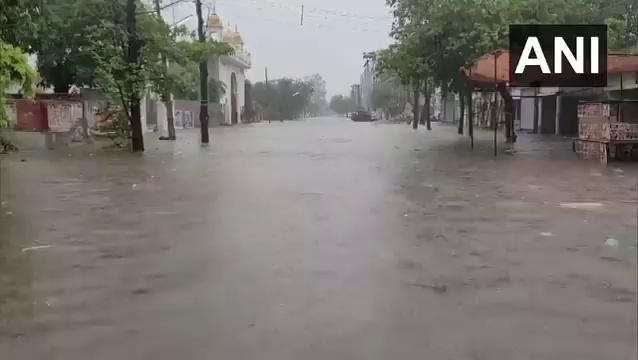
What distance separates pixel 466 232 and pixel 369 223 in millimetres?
1227

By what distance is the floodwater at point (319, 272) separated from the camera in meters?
4.92

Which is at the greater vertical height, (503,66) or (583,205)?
(503,66)

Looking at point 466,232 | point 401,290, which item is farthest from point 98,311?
point 466,232

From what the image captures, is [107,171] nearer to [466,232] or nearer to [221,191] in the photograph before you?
[221,191]

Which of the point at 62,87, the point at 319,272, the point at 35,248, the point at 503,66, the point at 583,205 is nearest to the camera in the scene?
the point at 319,272

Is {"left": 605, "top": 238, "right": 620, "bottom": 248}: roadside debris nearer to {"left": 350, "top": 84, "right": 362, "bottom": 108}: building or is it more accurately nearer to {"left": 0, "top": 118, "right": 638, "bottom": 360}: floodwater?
{"left": 0, "top": 118, "right": 638, "bottom": 360}: floodwater

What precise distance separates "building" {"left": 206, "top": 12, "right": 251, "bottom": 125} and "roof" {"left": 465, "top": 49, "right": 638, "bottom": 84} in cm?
5422

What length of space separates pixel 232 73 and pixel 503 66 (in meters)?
74.0

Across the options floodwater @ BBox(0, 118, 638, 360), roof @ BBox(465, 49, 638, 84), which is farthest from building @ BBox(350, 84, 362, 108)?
floodwater @ BBox(0, 118, 638, 360)

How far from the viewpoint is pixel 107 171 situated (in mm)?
18328

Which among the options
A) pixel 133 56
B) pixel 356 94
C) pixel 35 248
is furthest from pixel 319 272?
pixel 356 94

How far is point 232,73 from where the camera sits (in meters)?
95.6

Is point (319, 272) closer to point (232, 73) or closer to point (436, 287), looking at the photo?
point (436, 287)

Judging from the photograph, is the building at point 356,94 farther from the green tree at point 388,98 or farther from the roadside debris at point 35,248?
the roadside debris at point 35,248
